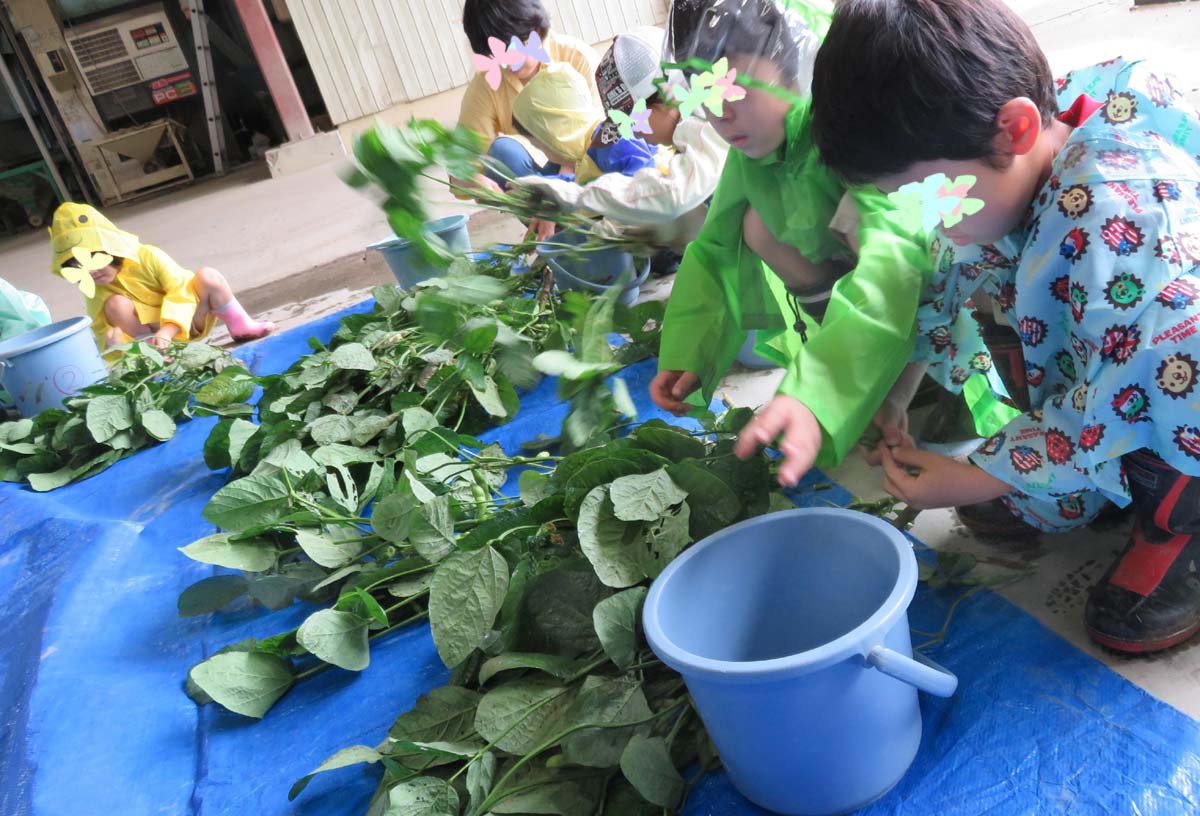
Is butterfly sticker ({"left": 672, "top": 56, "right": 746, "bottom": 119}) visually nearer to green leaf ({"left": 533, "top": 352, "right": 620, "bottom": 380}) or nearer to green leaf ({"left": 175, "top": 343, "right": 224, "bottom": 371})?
green leaf ({"left": 533, "top": 352, "right": 620, "bottom": 380})

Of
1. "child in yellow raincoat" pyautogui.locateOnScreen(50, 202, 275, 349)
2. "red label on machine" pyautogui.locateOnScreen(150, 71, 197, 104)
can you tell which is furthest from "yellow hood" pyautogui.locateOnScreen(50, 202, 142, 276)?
"red label on machine" pyautogui.locateOnScreen(150, 71, 197, 104)

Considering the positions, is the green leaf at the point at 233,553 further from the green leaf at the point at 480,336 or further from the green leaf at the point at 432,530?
the green leaf at the point at 480,336

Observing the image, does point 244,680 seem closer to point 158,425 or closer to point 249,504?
point 249,504

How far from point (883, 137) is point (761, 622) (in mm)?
461

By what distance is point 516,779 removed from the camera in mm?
801

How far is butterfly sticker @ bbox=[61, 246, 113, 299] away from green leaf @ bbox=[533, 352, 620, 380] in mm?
1767

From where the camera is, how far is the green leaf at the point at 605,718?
0.77 m

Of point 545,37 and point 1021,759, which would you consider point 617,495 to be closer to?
point 1021,759

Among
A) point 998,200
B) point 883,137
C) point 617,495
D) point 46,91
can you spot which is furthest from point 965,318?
point 46,91

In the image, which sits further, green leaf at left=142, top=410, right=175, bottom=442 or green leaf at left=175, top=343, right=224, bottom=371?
green leaf at left=175, top=343, right=224, bottom=371

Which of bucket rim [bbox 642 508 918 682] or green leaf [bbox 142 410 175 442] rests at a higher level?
bucket rim [bbox 642 508 918 682]

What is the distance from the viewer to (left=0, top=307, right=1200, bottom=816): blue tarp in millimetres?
709

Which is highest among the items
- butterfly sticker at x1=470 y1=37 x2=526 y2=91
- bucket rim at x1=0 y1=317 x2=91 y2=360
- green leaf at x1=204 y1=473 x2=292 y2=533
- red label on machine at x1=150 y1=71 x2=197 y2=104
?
red label on machine at x1=150 y1=71 x2=197 y2=104

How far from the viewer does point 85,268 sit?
2318 mm
